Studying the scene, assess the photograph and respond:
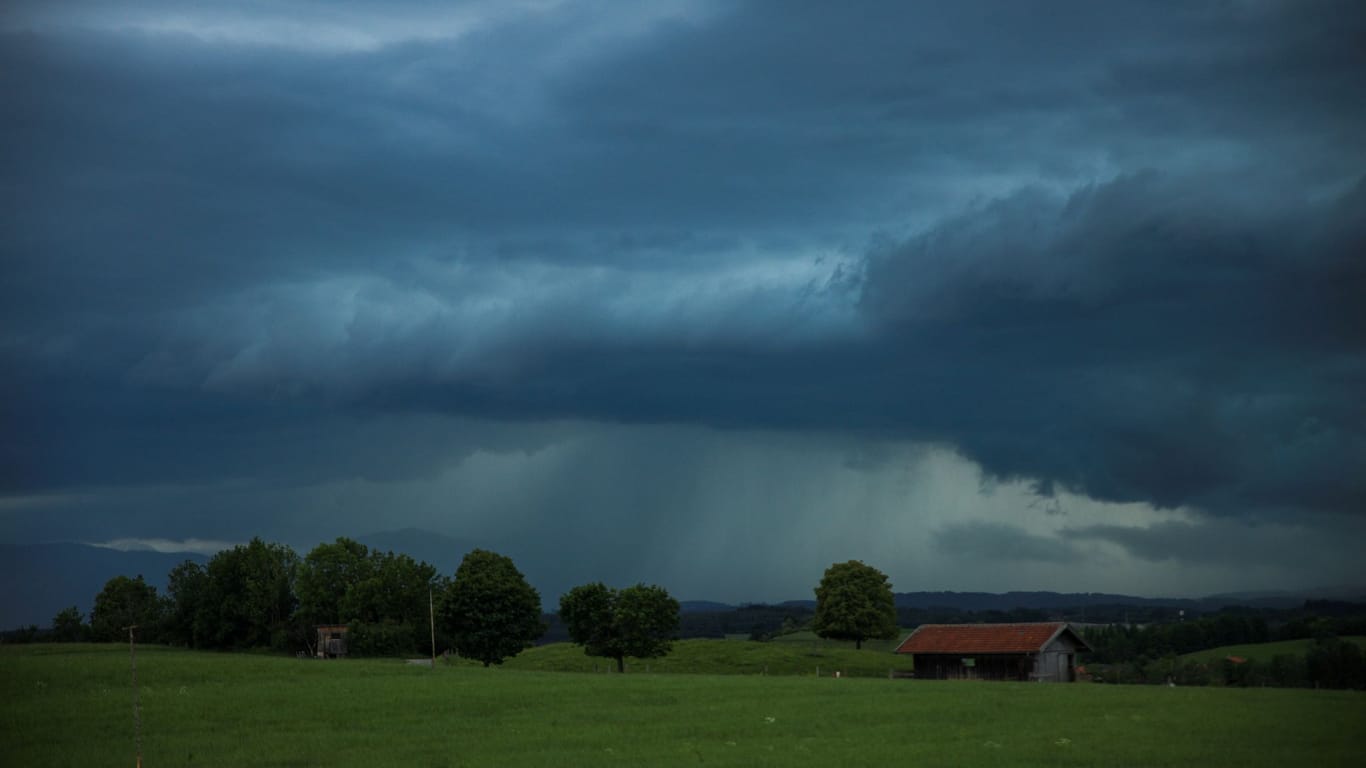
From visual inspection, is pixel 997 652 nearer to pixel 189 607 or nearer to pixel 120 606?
pixel 189 607

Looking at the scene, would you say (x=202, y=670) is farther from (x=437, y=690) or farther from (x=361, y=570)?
(x=361, y=570)

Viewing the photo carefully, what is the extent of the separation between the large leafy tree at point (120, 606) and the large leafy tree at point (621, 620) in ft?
190

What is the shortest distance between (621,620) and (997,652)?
3627cm

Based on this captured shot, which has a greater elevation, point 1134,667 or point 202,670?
point 202,670

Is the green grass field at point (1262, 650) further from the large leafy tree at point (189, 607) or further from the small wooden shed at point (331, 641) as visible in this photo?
the large leafy tree at point (189, 607)

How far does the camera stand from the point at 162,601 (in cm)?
13288

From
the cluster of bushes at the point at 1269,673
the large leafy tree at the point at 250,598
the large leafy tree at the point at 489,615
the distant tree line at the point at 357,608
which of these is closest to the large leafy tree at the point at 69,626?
the distant tree line at the point at 357,608

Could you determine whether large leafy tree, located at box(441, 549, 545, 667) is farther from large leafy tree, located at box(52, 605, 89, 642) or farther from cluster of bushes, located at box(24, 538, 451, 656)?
large leafy tree, located at box(52, 605, 89, 642)

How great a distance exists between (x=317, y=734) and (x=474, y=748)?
304 inches

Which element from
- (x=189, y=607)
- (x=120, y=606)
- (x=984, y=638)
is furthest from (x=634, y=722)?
(x=120, y=606)

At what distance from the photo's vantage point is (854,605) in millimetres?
127250

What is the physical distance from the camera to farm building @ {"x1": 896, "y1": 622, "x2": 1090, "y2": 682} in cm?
8038

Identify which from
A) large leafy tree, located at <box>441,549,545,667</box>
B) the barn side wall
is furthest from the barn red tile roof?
large leafy tree, located at <box>441,549,545,667</box>

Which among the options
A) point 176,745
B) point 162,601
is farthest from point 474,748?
point 162,601
